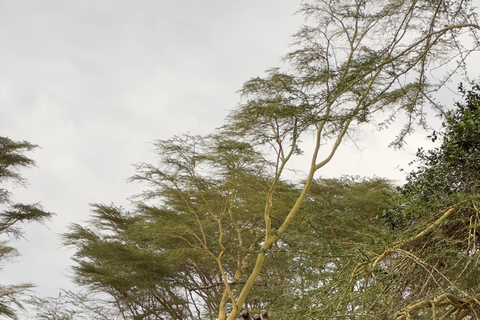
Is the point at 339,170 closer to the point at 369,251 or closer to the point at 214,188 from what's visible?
the point at 214,188

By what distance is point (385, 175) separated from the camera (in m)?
13.1

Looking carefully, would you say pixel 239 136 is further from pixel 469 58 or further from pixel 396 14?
pixel 469 58

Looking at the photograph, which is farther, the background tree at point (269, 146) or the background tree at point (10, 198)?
the background tree at point (10, 198)

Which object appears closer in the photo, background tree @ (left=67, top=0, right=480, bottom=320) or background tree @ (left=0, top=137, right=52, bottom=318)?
background tree @ (left=67, top=0, right=480, bottom=320)

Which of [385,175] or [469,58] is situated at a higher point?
[385,175]

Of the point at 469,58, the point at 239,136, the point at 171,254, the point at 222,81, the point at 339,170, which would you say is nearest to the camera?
the point at 469,58

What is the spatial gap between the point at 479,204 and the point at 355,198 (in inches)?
309

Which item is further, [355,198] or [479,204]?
[355,198]

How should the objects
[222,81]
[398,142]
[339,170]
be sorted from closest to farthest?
1. [398,142]
2. [222,81]
3. [339,170]

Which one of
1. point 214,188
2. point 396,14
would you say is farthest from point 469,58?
point 214,188

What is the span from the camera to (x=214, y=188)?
10188 mm

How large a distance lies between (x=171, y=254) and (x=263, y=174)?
8.95 feet

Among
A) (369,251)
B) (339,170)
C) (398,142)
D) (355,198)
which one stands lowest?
(369,251)

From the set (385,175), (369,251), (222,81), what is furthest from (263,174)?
(369,251)
